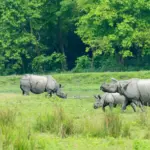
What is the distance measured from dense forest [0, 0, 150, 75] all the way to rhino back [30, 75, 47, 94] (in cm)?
1320

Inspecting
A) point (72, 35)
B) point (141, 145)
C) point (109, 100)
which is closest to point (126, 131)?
point (141, 145)

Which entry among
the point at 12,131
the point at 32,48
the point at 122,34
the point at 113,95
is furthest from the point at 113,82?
the point at 32,48

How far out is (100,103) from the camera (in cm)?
2325

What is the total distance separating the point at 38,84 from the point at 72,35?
2446 centimetres

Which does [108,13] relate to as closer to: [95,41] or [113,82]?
[95,41]

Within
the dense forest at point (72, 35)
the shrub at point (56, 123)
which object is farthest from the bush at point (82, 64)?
the shrub at point (56, 123)

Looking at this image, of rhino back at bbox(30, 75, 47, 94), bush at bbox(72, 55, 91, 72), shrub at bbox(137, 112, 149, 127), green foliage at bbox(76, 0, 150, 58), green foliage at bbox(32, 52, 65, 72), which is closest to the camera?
shrub at bbox(137, 112, 149, 127)

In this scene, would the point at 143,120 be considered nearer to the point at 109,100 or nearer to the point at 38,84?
the point at 109,100

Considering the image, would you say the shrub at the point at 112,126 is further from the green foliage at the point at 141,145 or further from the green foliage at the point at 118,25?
the green foliage at the point at 118,25

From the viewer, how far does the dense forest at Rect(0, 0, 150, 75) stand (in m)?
45.9

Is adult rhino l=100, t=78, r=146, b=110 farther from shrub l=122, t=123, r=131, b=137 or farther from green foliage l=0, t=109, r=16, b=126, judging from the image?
green foliage l=0, t=109, r=16, b=126

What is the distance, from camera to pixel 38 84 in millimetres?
32906

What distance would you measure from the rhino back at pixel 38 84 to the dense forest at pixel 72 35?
43.3 feet

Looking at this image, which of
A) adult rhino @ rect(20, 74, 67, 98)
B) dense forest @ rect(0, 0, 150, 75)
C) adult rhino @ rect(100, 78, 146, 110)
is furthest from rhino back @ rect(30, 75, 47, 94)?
dense forest @ rect(0, 0, 150, 75)
